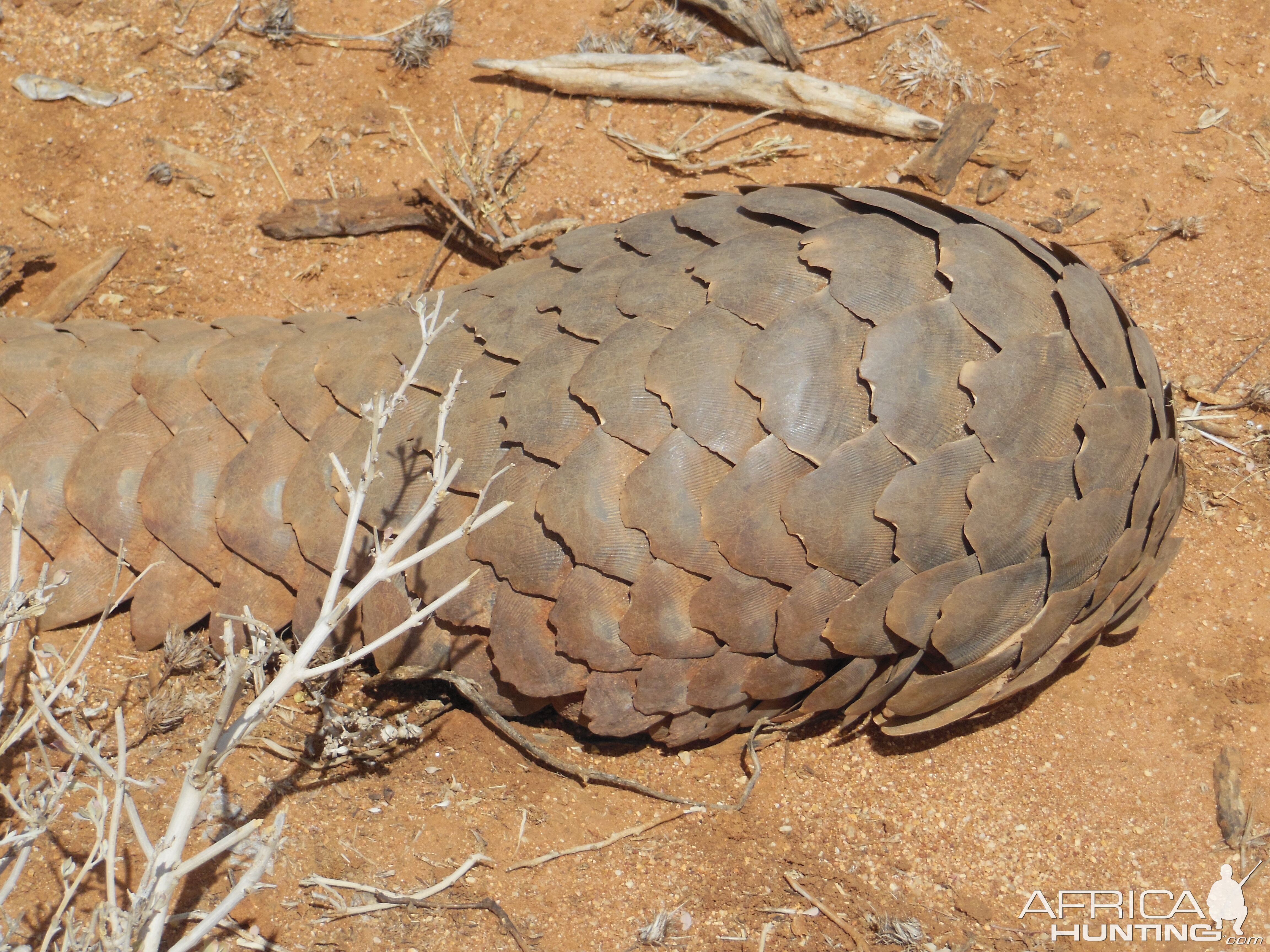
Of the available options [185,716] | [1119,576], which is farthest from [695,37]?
[185,716]

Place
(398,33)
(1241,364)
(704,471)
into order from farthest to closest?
1. (398,33)
2. (1241,364)
3. (704,471)

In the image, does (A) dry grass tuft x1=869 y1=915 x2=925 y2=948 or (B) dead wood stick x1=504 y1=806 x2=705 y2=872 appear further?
(B) dead wood stick x1=504 y1=806 x2=705 y2=872

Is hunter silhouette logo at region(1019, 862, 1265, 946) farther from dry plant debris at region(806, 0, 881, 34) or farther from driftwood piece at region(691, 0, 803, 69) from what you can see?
dry plant debris at region(806, 0, 881, 34)

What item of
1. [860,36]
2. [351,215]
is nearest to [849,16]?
[860,36]

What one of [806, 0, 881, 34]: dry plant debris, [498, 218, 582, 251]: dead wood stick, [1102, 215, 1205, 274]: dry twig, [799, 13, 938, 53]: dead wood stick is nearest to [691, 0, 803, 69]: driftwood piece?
[799, 13, 938, 53]: dead wood stick

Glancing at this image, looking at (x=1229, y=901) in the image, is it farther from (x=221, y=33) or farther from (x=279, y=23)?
(x=221, y=33)

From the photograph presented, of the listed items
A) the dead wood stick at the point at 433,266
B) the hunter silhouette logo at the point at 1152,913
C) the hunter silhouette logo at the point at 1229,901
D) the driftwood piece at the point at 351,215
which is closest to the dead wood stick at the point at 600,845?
the hunter silhouette logo at the point at 1152,913
